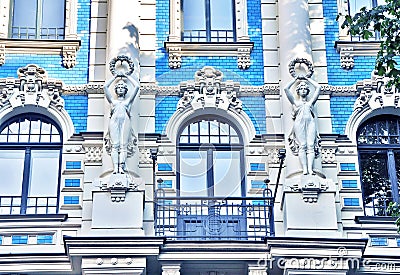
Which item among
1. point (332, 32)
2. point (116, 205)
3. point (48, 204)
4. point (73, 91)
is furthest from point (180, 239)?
point (332, 32)

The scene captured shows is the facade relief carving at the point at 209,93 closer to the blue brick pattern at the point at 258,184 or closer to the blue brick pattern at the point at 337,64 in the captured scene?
the blue brick pattern at the point at 258,184

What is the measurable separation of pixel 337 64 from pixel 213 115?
3.17 metres

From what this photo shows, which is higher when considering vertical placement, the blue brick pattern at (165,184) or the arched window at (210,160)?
the arched window at (210,160)

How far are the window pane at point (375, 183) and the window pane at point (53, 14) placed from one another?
7814 millimetres

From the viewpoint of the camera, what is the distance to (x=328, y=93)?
71.6 ft

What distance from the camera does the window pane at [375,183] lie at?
21.0 m

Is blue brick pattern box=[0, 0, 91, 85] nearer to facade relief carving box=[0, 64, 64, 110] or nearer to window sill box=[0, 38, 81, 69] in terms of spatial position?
window sill box=[0, 38, 81, 69]

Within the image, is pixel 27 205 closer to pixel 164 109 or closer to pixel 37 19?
pixel 164 109

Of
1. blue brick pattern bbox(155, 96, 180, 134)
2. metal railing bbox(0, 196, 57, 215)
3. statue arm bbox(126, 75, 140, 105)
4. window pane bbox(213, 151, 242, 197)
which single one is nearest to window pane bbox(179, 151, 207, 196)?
window pane bbox(213, 151, 242, 197)

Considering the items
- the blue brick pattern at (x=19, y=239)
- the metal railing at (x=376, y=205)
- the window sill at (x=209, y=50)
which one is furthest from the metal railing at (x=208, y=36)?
the blue brick pattern at (x=19, y=239)

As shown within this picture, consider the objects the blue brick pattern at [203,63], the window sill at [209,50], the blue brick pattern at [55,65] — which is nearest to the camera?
the blue brick pattern at [55,65]

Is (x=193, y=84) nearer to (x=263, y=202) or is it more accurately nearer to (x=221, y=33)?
(x=221, y=33)

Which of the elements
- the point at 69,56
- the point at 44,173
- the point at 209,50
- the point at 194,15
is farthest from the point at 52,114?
the point at 194,15

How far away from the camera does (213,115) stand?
21938mm
